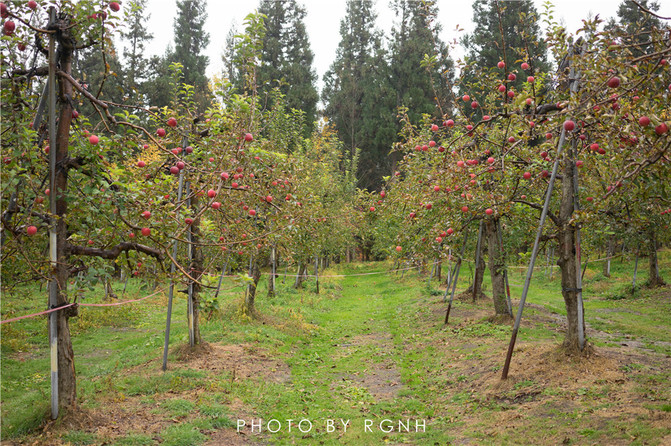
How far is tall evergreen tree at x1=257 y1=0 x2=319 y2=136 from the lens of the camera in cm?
3409

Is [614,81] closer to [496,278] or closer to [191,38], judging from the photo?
[496,278]

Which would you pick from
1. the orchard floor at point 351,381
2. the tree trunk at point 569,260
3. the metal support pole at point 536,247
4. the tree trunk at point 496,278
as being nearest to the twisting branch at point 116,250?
the orchard floor at point 351,381

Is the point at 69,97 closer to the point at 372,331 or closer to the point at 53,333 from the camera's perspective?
the point at 53,333

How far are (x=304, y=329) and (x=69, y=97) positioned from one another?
892 centimetres

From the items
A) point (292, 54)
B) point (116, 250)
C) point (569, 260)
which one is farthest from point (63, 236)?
point (292, 54)

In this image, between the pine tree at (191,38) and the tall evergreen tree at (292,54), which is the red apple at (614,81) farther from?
the pine tree at (191,38)

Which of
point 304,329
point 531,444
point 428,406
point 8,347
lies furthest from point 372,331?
point 8,347

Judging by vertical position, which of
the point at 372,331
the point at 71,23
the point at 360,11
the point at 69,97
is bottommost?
the point at 372,331

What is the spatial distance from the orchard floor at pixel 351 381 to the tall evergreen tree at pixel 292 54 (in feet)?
79.5

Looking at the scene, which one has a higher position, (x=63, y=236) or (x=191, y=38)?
(x=191, y=38)

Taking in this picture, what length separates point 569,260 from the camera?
669 centimetres

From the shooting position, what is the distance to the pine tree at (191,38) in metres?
36.4

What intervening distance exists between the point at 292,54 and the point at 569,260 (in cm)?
3382

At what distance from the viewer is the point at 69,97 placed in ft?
16.9
